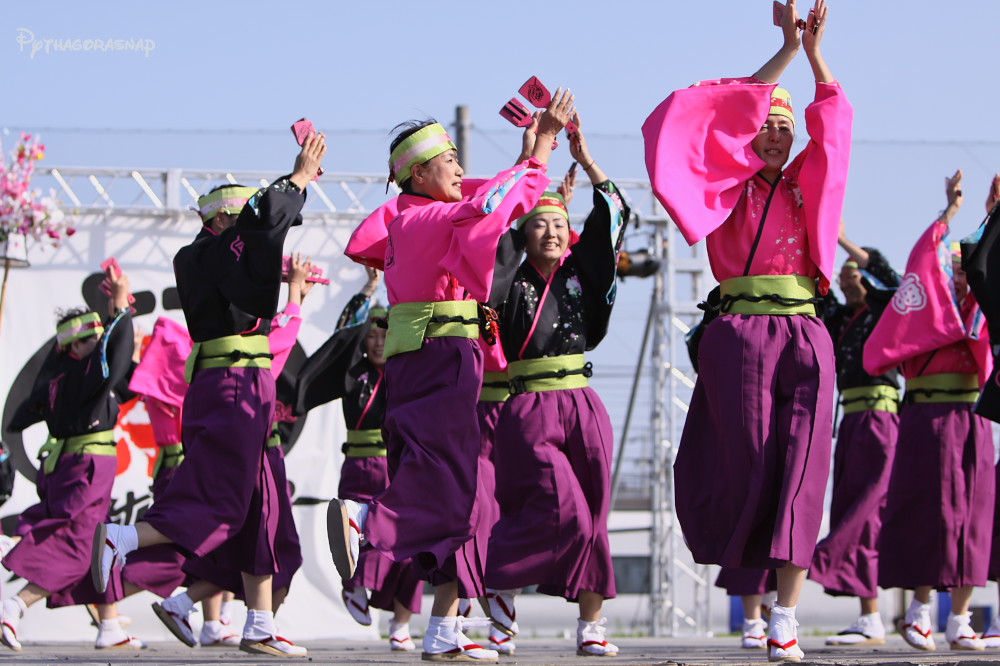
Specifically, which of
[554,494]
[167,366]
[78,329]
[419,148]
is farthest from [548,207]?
[78,329]

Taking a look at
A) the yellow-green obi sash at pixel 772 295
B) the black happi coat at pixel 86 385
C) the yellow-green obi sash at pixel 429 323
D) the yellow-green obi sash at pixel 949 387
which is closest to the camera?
the yellow-green obi sash at pixel 772 295

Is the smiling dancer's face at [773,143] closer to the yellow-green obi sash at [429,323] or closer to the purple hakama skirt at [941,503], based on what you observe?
the yellow-green obi sash at [429,323]

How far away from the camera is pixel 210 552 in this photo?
4836 millimetres

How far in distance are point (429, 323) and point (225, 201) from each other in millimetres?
1574

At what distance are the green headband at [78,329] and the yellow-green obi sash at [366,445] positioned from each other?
147 cm

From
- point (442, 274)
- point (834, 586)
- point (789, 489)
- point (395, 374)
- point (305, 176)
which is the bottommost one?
point (834, 586)

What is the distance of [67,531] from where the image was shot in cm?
652

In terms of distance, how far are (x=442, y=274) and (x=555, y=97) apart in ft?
2.30

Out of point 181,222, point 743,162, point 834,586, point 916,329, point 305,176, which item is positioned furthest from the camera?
point 181,222

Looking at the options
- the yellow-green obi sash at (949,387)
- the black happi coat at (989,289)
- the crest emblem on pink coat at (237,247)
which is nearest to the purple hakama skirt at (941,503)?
the yellow-green obi sash at (949,387)

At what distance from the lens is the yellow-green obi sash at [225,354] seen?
5.02 metres

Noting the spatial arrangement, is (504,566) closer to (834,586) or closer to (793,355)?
(793,355)

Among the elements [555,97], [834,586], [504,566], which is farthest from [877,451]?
[555,97]

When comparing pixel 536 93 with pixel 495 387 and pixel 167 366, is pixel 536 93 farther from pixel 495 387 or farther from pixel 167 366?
pixel 167 366
